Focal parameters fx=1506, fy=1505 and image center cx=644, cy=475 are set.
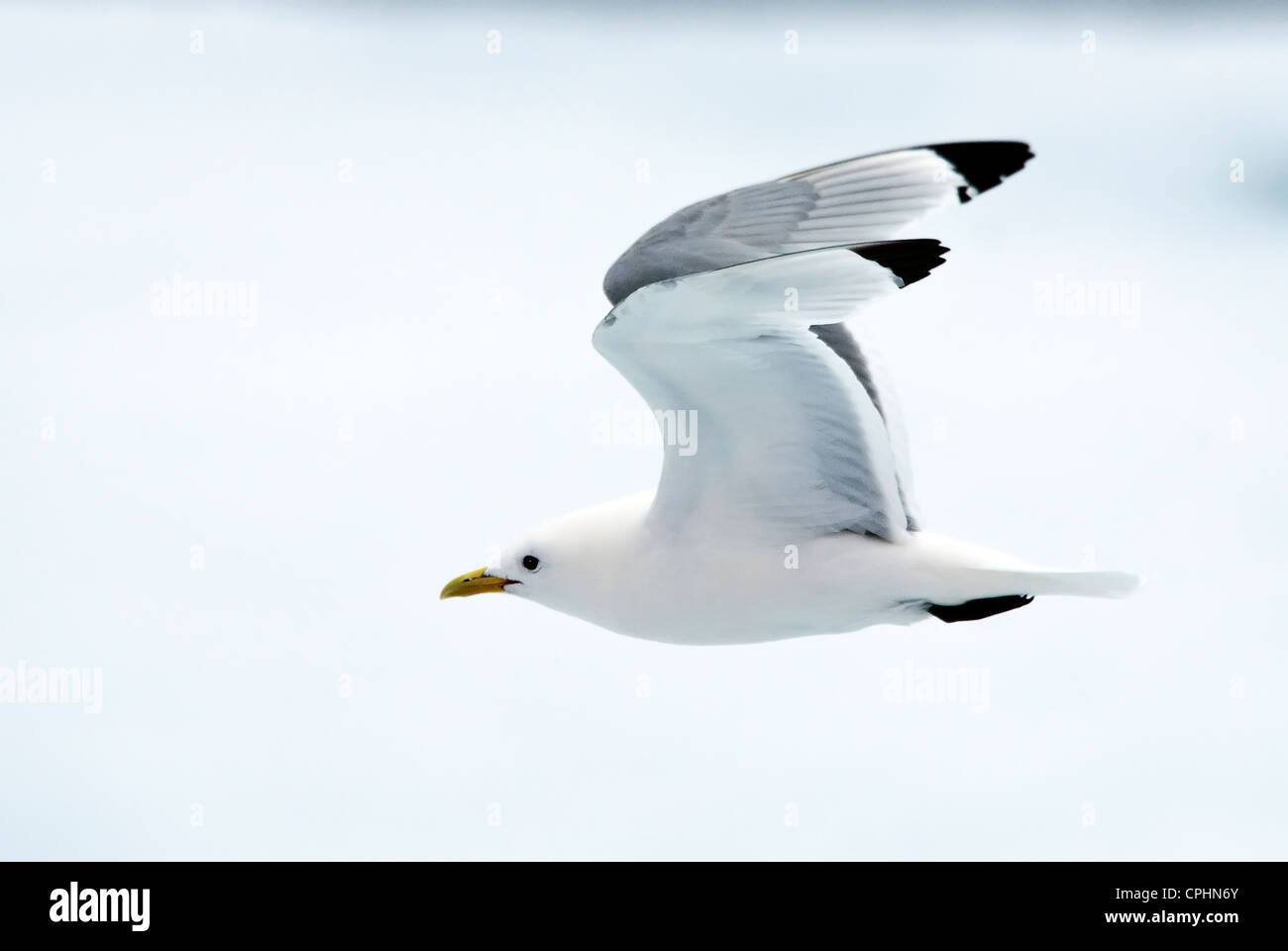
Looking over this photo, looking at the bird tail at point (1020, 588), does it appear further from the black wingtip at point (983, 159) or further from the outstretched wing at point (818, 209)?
the black wingtip at point (983, 159)

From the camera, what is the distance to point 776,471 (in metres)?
2.40

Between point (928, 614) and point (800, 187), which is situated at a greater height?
point (800, 187)

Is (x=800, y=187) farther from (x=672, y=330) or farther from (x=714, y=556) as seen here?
(x=714, y=556)

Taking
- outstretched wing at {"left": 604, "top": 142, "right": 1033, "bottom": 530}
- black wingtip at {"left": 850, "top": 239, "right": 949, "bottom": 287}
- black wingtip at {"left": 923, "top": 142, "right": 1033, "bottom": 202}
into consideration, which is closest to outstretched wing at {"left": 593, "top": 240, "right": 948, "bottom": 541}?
black wingtip at {"left": 850, "top": 239, "right": 949, "bottom": 287}

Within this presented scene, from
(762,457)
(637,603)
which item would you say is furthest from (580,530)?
(762,457)

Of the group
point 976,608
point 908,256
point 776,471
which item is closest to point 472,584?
point 776,471

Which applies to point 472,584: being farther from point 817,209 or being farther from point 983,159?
point 983,159

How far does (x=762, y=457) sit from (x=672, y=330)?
1.10 ft

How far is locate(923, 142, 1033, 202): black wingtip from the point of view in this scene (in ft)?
7.55

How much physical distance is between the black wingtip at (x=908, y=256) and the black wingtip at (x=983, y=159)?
1.11 feet

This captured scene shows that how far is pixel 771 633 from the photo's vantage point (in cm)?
246

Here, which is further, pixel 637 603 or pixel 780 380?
pixel 637 603

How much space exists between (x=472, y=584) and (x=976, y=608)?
2.84 feet

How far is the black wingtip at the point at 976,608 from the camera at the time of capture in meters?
2.37
